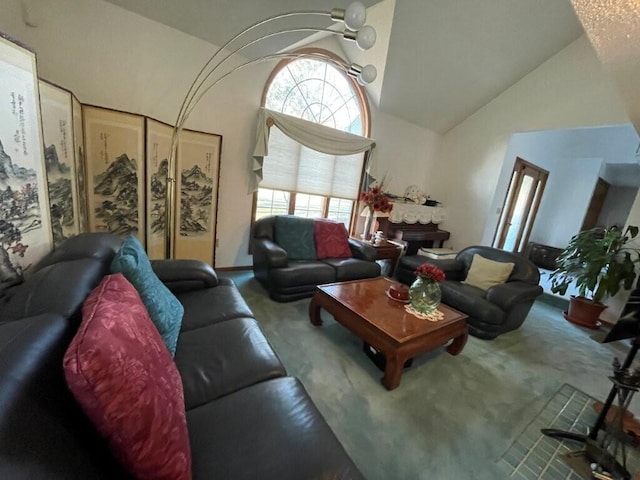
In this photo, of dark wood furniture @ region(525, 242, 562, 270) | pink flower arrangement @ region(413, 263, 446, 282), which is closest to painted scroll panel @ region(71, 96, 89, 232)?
pink flower arrangement @ region(413, 263, 446, 282)

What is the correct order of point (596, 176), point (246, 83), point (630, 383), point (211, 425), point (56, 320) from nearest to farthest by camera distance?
point (56, 320) → point (211, 425) → point (630, 383) → point (246, 83) → point (596, 176)

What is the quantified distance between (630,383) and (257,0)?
3.46 metres

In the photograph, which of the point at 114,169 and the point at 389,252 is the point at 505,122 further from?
the point at 114,169

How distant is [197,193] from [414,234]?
3232mm

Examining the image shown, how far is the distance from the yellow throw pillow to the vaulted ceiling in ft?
8.33

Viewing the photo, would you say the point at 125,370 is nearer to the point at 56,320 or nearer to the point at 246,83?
the point at 56,320

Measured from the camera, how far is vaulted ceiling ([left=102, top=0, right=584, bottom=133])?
2330 millimetres

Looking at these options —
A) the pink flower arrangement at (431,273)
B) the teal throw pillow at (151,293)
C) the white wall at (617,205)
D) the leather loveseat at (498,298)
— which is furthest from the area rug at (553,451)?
the white wall at (617,205)

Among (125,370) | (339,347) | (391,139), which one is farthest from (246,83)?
(125,370)

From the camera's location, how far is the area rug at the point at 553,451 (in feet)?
4.50

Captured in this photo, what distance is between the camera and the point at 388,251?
3.76m

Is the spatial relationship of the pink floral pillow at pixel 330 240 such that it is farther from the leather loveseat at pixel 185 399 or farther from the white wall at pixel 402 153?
the leather loveseat at pixel 185 399

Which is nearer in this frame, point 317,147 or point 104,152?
point 104,152

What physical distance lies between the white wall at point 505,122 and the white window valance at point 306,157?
1.89 m
